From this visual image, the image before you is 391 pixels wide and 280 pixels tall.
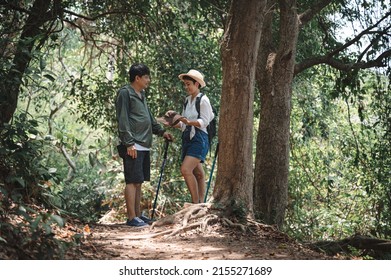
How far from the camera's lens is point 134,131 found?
290 inches

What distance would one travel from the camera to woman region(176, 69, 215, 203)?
292 inches

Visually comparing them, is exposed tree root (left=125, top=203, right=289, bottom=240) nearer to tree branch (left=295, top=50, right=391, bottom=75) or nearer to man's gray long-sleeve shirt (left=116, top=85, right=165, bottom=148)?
man's gray long-sleeve shirt (left=116, top=85, right=165, bottom=148)

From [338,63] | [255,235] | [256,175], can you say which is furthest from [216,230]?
[338,63]

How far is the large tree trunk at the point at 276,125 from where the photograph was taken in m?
9.02

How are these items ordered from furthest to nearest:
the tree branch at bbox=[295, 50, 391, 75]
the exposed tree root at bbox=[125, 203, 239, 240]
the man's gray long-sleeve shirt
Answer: the tree branch at bbox=[295, 50, 391, 75]
the man's gray long-sleeve shirt
the exposed tree root at bbox=[125, 203, 239, 240]

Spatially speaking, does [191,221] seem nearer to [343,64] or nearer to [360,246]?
[360,246]

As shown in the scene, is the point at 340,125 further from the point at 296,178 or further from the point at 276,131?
the point at 276,131

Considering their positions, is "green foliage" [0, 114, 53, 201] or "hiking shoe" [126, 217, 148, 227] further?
"hiking shoe" [126, 217, 148, 227]

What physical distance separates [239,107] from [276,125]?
215 cm

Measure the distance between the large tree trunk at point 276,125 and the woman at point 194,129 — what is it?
174cm

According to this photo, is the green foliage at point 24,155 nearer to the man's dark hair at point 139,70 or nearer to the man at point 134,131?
the man at point 134,131

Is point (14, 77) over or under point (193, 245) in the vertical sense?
over

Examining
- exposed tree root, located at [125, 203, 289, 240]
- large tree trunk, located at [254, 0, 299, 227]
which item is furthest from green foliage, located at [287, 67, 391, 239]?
exposed tree root, located at [125, 203, 289, 240]

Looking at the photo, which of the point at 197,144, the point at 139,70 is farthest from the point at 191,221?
the point at 139,70
